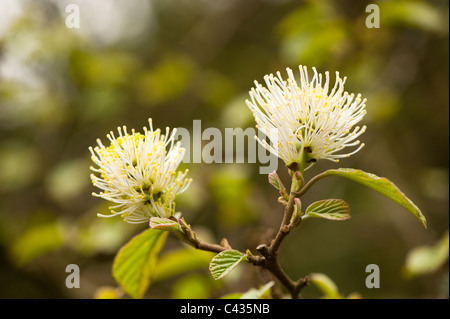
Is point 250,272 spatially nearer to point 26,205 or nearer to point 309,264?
point 309,264

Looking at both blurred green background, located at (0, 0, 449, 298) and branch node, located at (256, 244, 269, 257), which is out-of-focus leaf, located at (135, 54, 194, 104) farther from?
branch node, located at (256, 244, 269, 257)

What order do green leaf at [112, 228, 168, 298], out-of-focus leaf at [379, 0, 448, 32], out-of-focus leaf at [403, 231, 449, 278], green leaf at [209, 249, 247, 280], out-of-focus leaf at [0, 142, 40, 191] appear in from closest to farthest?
green leaf at [209, 249, 247, 280]
green leaf at [112, 228, 168, 298]
out-of-focus leaf at [403, 231, 449, 278]
out-of-focus leaf at [379, 0, 448, 32]
out-of-focus leaf at [0, 142, 40, 191]

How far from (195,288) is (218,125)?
3.67ft

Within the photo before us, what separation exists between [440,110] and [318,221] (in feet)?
3.53

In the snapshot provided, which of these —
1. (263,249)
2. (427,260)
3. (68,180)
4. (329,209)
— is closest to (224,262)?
(263,249)

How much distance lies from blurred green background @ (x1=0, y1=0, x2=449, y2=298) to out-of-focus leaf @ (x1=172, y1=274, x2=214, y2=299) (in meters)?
0.01

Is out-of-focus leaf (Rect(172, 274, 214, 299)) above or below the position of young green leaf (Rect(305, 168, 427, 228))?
below

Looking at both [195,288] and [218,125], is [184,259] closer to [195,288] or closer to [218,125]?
[195,288]

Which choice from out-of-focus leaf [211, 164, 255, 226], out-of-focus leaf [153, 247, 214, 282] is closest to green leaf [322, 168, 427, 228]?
out-of-focus leaf [153, 247, 214, 282]

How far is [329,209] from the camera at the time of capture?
90cm

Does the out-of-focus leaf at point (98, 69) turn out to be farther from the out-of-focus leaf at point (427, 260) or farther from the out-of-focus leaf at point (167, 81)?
the out-of-focus leaf at point (427, 260)

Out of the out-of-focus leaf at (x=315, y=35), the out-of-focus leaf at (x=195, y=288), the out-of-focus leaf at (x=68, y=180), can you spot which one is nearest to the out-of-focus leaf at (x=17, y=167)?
the out-of-focus leaf at (x=68, y=180)

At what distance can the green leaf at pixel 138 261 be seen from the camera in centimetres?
107

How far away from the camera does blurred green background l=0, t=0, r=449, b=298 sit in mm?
2109
